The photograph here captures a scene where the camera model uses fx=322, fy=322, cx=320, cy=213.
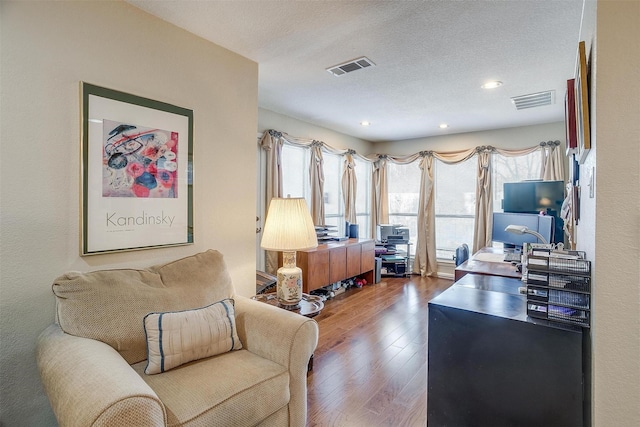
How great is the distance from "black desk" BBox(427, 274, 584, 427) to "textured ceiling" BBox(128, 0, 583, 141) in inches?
67.4

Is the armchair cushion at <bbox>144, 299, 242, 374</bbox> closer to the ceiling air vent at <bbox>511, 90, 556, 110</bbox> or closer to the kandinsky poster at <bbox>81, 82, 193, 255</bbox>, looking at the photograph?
the kandinsky poster at <bbox>81, 82, 193, 255</bbox>

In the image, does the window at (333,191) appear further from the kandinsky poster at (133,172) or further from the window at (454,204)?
the kandinsky poster at (133,172)

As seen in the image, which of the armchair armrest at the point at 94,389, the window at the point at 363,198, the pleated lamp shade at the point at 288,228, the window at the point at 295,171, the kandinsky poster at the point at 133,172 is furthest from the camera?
the window at the point at 363,198

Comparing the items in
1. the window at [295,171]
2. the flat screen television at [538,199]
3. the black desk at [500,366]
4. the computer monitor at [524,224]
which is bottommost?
the black desk at [500,366]

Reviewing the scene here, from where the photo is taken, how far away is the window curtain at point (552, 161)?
14.7ft

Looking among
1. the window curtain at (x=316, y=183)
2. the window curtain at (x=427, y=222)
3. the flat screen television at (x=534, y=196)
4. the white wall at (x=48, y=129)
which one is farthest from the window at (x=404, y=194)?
the white wall at (x=48, y=129)

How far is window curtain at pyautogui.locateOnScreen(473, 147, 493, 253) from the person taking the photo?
5.00 meters

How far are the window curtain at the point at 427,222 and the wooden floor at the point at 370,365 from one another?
4.63 ft

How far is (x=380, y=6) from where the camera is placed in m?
1.89

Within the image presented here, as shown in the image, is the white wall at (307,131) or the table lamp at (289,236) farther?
the white wall at (307,131)

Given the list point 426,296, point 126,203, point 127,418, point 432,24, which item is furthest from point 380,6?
point 426,296

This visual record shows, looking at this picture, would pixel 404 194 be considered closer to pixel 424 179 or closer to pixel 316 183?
pixel 424 179

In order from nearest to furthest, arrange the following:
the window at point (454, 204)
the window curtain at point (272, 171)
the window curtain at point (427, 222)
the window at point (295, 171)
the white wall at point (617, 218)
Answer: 1. the white wall at point (617, 218)
2. the window curtain at point (272, 171)
3. the window at point (295, 171)
4. the window at point (454, 204)
5. the window curtain at point (427, 222)

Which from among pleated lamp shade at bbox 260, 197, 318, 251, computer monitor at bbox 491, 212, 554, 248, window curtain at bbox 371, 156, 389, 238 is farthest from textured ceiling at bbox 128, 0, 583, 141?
window curtain at bbox 371, 156, 389, 238
